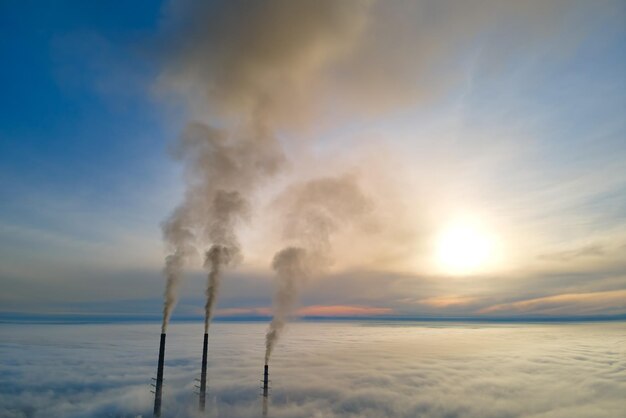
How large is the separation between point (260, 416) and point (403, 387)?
6789 centimetres

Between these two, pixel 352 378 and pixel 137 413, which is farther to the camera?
pixel 352 378

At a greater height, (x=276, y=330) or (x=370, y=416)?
(x=276, y=330)

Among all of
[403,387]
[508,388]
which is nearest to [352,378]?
[403,387]

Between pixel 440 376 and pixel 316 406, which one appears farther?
pixel 440 376

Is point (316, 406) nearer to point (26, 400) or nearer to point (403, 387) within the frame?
point (403, 387)

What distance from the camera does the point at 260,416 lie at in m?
105

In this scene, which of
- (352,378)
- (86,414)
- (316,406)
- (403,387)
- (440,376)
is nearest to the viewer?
(86,414)

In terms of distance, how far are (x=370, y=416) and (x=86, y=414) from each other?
91.8m

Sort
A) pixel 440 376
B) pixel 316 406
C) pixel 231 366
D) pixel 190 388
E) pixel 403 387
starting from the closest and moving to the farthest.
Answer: pixel 316 406 < pixel 190 388 < pixel 403 387 < pixel 440 376 < pixel 231 366

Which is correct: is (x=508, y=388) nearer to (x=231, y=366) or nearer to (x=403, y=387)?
(x=403, y=387)

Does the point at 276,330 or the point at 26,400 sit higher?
the point at 276,330

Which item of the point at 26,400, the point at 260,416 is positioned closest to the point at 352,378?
the point at 260,416

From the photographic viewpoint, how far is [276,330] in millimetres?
69938

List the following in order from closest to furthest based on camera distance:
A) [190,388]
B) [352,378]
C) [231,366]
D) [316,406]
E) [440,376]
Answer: [316,406]
[190,388]
[352,378]
[440,376]
[231,366]
